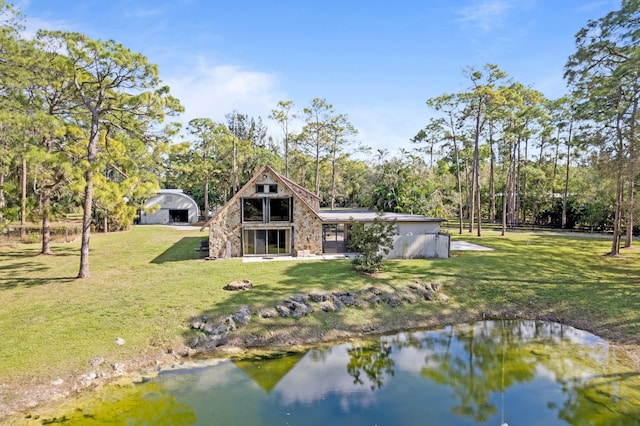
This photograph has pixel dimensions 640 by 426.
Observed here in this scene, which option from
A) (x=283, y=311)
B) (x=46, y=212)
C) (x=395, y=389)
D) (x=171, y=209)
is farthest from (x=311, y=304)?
(x=171, y=209)

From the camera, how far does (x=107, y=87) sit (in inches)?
669

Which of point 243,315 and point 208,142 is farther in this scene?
point 208,142

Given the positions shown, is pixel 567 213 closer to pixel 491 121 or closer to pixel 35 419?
pixel 491 121

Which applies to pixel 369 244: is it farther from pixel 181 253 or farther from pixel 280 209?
pixel 181 253

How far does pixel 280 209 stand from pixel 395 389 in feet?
45.8

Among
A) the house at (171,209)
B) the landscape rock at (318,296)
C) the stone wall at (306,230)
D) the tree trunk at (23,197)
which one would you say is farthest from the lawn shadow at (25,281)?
the house at (171,209)

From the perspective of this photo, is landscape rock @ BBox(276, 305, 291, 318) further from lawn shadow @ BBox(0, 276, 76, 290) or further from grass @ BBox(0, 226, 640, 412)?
lawn shadow @ BBox(0, 276, 76, 290)

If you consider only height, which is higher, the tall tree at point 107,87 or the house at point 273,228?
the tall tree at point 107,87

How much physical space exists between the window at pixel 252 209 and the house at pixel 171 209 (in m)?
25.8

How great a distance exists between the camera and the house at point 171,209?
1762 inches

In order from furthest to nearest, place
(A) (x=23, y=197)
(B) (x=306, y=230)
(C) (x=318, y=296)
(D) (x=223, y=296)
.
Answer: (A) (x=23, y=197) → (B) (x=306, y=230) → (C) (x=318, y=296) → (D) (x=223, y=296)

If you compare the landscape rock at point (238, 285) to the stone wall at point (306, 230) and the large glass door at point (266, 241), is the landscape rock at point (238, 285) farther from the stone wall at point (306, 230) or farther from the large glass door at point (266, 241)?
the stone wall at point (306, 230)

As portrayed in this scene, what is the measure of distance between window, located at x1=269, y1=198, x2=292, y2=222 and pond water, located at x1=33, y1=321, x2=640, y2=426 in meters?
10.9

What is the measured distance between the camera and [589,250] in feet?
85.6
